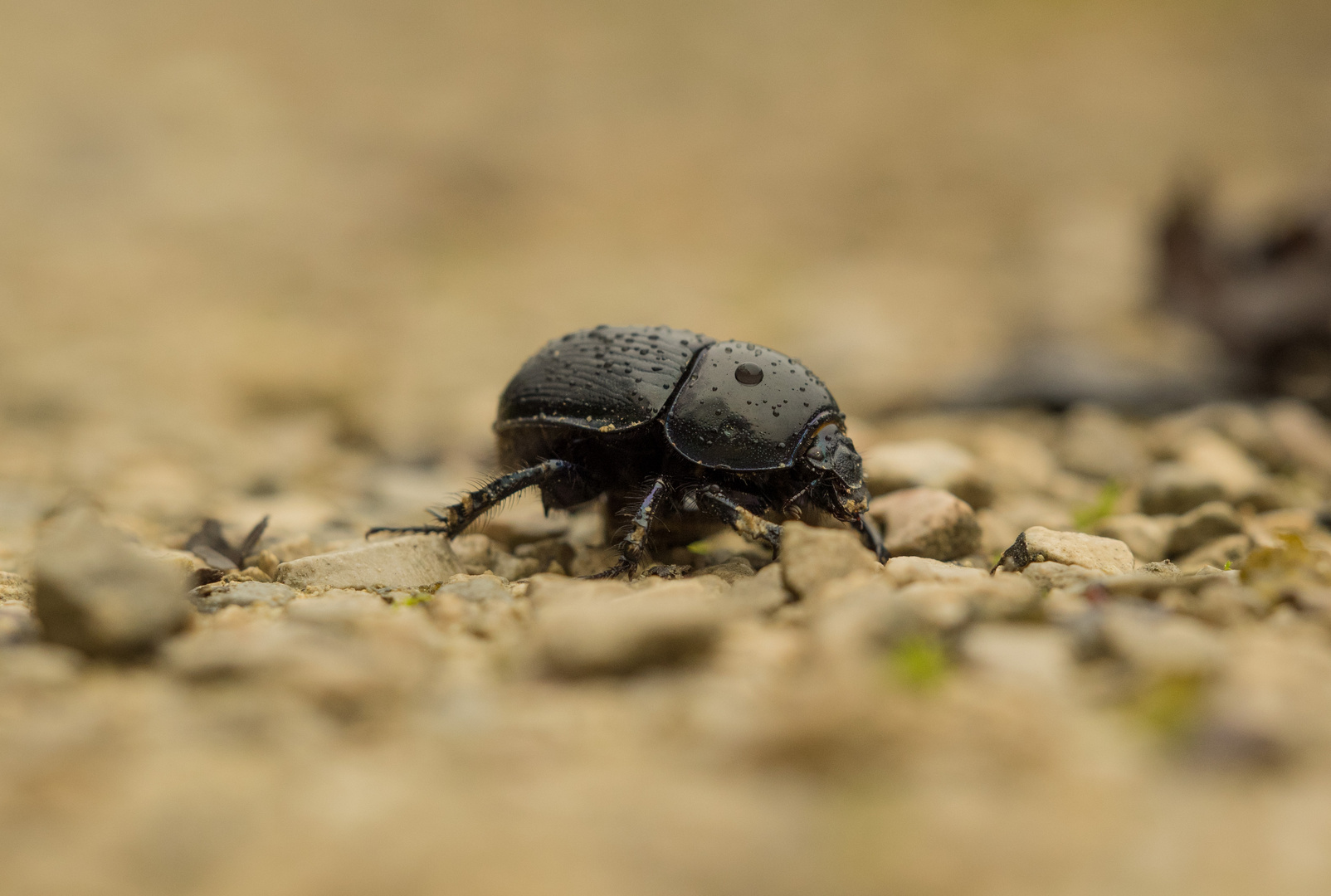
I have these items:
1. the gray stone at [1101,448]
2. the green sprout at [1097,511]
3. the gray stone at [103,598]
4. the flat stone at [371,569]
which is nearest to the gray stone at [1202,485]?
the green sprout at [1097,511]

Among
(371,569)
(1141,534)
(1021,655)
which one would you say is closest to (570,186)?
(371,569)

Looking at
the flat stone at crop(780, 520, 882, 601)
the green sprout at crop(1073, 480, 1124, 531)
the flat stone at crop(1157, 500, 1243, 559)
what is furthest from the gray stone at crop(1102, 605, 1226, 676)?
the green sprout at crop(1073, 480, 1124, 531)

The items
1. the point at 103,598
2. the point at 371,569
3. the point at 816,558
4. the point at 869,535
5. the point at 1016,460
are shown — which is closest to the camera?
the point at 103,598

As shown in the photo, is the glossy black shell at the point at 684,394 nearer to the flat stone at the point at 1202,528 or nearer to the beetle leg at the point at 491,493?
the beetle leg at the point at 491,493

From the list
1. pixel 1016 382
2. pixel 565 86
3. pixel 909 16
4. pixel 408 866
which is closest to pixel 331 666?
pixel 408 866

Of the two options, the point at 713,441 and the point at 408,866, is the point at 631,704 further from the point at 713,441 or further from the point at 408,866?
the point at 713,441

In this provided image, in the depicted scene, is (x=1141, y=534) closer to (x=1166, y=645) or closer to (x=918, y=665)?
(x=1166, y=645)

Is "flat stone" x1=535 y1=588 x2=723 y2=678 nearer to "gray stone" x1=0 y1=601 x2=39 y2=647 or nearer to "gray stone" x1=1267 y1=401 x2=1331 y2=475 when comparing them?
"gray stone" x1=0 y1=601 x2=39 y2=647
